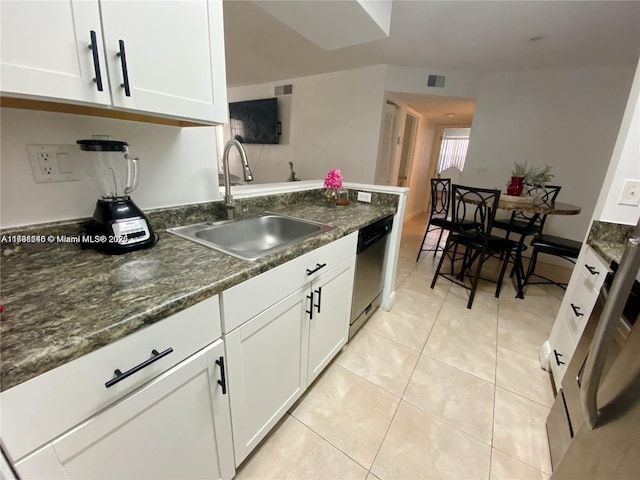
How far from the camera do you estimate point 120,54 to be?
0.71 m

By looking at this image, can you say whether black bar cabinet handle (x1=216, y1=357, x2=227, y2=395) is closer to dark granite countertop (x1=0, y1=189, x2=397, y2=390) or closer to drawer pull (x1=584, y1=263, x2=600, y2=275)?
dark granite countertop (x1=0, y1=189, x2=397, y2=390)

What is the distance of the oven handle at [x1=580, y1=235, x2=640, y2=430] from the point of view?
21.9 inches

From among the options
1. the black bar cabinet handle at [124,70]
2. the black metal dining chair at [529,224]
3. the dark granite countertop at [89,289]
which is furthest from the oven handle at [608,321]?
the black metal dining chair at [529,224]

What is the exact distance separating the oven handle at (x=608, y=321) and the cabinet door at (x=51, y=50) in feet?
4.36

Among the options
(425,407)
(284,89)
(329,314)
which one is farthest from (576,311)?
(284,89)

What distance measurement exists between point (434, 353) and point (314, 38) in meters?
2.36

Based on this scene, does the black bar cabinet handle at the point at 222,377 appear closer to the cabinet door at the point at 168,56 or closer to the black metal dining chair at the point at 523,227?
the cabinet door at the point at 168,56

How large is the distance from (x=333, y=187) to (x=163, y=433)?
1562 mm

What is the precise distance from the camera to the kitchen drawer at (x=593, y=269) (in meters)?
1.23

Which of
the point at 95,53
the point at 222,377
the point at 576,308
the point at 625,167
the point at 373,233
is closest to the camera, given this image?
the point at 95,53

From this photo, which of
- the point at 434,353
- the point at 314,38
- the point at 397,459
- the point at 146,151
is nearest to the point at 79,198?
the point at 146,151

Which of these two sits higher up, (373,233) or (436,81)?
(436,81)

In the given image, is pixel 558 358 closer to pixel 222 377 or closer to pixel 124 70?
pixel 222 377

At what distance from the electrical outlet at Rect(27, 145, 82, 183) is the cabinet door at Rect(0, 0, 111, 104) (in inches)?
13.5
